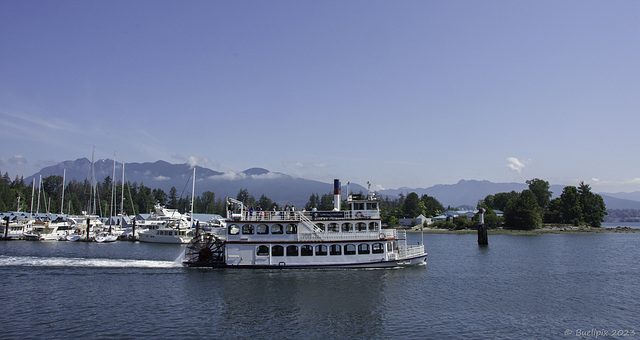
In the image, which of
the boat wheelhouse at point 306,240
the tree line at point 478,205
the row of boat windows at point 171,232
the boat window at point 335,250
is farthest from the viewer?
the tree line at point 478,205

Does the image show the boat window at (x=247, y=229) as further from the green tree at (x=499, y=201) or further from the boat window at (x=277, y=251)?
the green tree at (x=499, y=201)

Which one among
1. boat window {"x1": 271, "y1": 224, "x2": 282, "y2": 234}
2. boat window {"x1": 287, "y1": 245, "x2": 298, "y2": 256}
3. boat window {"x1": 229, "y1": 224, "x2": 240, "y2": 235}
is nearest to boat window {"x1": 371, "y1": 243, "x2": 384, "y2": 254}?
boat window {"x1": 287, "y1": 245, "x2": 298, "y2": 256}

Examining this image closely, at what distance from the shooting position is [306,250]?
36.4 meters

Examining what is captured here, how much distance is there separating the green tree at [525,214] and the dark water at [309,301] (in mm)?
65687

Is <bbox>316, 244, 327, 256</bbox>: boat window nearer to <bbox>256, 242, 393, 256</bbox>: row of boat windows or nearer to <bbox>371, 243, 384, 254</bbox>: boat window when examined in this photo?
<bbox>256, 242, 393, 256</bbox>: row of boat windows

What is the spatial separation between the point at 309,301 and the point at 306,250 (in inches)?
410

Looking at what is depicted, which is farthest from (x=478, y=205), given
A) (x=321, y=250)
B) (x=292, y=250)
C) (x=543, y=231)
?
(x=292, y=250)

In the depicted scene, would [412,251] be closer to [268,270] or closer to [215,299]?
[268,270]

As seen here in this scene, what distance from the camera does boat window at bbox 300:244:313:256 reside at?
3634 cm

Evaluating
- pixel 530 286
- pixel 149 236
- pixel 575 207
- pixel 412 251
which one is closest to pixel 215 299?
pixel 412 251

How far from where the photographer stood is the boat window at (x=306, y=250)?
36344 millimetres

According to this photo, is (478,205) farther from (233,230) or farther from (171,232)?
(233,230)

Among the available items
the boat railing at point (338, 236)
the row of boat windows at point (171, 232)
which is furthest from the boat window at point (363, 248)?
the row of boat windows at point (171, 232)

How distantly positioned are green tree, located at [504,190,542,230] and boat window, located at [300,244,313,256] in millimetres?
83564
